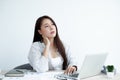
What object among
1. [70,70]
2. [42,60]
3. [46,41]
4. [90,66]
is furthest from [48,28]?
[90,66]

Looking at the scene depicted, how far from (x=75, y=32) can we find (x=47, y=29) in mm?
1016

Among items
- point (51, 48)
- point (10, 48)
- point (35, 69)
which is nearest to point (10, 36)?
point (10, 48)

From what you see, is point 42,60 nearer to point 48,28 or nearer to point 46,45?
A: point 46,45

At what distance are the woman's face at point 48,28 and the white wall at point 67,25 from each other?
2.39ft

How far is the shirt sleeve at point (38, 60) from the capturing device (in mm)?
2334

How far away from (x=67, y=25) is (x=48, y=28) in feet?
3.04

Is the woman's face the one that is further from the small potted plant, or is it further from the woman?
the small potted plant

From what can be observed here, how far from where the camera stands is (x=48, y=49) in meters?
2.51

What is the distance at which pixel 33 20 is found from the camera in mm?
3295

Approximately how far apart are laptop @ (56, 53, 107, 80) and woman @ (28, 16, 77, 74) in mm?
403

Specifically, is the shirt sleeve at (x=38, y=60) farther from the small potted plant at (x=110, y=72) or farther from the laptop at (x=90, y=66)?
the small potted plant at (x=110, y=72)

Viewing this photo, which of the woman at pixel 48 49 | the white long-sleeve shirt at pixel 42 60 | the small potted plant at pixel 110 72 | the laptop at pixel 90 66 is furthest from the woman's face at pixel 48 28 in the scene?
the small potted plant at pixel 110 72

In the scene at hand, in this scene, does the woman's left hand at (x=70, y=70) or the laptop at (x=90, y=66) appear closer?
the laptop at (x=90, y=66)

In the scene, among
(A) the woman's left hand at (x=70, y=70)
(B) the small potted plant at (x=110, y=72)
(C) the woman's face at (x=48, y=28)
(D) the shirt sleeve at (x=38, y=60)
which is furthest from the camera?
(C) the woman's face at (x=48, y=28)
